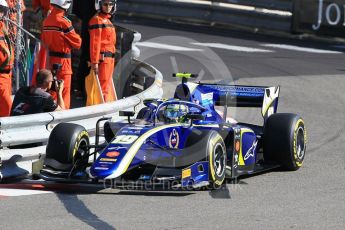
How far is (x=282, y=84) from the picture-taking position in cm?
1908

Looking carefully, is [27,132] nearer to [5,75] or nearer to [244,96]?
[5,75]

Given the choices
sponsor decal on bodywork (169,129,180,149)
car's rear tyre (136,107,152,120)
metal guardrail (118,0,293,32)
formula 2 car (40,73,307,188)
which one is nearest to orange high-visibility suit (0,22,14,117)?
formula 2 car (40,73,307,188)

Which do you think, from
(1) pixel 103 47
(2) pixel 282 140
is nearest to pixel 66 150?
(2) pixel 282 140

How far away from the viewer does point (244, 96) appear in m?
12.7

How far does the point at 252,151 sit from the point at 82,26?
5.79 meters

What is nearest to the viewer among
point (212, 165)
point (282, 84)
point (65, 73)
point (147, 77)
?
point (212, 165)

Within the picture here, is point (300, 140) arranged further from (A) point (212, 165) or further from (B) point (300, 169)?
(A) point (212, 165)

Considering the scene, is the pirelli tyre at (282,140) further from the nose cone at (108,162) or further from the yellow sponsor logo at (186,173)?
the nose cone at (108,162)


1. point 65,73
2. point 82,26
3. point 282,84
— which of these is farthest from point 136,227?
point 282,84

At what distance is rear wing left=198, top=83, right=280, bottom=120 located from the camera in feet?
41.2

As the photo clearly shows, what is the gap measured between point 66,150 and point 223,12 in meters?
16.1

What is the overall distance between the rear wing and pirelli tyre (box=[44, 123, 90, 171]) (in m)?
2.01

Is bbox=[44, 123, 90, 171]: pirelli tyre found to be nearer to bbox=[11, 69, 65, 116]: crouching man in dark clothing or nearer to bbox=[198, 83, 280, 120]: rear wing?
bbox=[11, 69, 65, 116]: crouching man in dark clothing

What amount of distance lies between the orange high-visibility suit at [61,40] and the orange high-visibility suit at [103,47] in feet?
1.53
